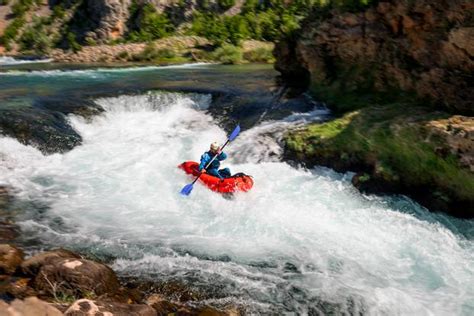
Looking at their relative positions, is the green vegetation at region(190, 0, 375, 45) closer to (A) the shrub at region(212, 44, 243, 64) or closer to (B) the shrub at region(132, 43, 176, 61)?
(B) the shrub at region(132, 43, 176, 61)

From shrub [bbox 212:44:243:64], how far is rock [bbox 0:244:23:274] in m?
29.8

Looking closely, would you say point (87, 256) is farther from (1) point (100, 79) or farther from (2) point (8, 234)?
(1) point (100, 79)

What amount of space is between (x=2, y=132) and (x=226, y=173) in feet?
21.0

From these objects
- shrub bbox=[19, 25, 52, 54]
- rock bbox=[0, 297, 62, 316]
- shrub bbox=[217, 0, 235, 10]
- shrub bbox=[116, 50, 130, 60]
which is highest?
rock bbox=[0, 297, 62, 316]

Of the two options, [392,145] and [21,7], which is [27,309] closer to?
[392,145]

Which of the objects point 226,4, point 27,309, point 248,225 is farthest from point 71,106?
point 226,4

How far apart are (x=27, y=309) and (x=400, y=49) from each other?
1163cm

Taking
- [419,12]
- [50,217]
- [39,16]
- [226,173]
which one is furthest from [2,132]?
[39,16]

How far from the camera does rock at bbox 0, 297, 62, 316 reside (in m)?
3.86

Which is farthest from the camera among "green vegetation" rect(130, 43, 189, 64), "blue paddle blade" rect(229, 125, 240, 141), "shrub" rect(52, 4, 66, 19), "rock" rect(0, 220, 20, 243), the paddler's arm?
"shrub" rect(52, 4, 66, 19)

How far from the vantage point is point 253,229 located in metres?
8.83

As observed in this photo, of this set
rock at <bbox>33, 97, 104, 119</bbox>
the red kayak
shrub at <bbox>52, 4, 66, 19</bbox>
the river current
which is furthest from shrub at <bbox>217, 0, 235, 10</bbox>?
the red kayak

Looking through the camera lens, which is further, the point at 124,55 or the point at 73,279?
the point at 124,55

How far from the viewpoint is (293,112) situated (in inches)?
594
